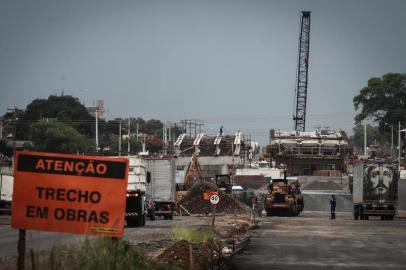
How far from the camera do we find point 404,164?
146500 mm

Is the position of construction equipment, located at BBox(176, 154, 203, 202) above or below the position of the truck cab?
above

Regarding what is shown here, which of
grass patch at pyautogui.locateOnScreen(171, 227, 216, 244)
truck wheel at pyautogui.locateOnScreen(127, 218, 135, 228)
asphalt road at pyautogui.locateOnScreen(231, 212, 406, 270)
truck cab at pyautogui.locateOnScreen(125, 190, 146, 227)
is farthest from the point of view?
truck wheel at pyautogui.locateOnScreen(127, 218, 135, 228)

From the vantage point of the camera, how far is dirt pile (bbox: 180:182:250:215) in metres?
73.2

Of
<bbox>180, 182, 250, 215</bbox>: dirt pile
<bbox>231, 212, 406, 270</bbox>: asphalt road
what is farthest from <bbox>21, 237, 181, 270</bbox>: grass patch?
<bbox>180, 182, 250, 215</bbox>: dirt pile

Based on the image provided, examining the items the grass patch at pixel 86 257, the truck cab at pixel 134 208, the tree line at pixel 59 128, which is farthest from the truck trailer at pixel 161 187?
the tree line at pixel 59 128

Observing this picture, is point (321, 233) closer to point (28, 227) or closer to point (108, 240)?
point (108, 240)

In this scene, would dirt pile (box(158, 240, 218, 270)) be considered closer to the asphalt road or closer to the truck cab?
the asphalt road

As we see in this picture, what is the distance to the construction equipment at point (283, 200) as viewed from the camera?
69.2 meters

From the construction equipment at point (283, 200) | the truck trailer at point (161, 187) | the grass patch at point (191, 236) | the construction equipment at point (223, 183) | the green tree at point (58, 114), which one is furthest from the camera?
the green tree at point (58, 114)

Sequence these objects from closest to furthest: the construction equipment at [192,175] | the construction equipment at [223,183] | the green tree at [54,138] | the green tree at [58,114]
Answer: the construction equipment at [192,175]
the construction equipment at [223,183]
the green tree at [54,138]
the green tree at [58,114]

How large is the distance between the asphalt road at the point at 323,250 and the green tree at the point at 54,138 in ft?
296

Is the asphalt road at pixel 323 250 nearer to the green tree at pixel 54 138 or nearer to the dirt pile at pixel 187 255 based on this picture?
the dirt pile at pixel 187 255

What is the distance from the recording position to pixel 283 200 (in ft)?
228

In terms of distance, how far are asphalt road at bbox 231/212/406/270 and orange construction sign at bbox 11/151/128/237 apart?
12.2m
